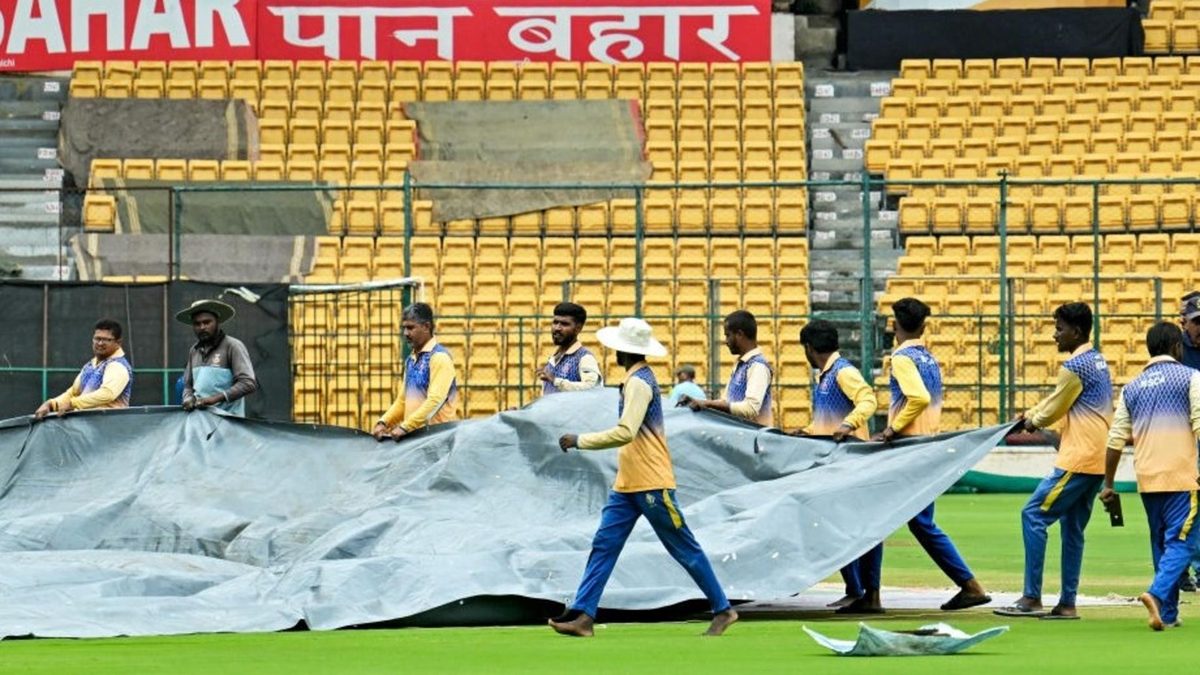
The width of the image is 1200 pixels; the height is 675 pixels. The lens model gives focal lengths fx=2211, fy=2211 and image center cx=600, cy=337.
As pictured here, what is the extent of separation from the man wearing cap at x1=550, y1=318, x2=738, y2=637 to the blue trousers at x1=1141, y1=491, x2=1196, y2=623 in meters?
2.20

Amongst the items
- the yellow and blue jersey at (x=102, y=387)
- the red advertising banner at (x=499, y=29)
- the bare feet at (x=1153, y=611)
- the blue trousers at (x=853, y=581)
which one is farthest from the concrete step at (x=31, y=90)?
the bare feet at (x=1153, y=611)

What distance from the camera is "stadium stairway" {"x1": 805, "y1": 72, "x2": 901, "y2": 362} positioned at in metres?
28.8

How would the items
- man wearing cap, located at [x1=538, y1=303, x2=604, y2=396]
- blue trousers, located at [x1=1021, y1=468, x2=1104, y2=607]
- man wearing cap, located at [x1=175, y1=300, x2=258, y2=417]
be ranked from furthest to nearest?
man wearing cap, located at [x1=175, y1=300, x2=258, y2=417] → man wearing cap, located at [x1=538, y1=303, x2=604, y2=396] → blue trousers, located at [x1=1021, y1=468, x2=1104, y2=607]

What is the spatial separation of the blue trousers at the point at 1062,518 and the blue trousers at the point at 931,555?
506mm

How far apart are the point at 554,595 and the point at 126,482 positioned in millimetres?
4644

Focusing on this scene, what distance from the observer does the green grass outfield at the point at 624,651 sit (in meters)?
9.53

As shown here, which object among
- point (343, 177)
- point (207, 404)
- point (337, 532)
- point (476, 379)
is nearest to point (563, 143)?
point (343, 177)

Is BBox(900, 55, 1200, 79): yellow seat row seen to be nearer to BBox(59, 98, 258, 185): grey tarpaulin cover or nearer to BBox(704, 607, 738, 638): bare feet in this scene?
BBox(59, 98, 258, 185): grey tarpaulin cover

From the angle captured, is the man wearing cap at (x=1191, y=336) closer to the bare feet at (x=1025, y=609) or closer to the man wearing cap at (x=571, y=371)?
the bare feet at (x=1025, y=609)

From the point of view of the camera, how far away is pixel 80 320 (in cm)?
2205

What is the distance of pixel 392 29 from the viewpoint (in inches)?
1329

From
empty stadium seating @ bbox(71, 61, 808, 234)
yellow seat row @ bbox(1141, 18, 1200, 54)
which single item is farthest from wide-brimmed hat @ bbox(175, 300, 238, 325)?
yellow seat row @ bbox(1141, 18, 1200, 54)

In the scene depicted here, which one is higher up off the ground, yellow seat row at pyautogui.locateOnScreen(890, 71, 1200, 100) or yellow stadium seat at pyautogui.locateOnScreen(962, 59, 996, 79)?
yellow stadium seat at pyautogui.locateOnScreen(962, 59, 996, 79)

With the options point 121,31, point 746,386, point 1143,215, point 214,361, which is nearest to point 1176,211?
point 1143,215
